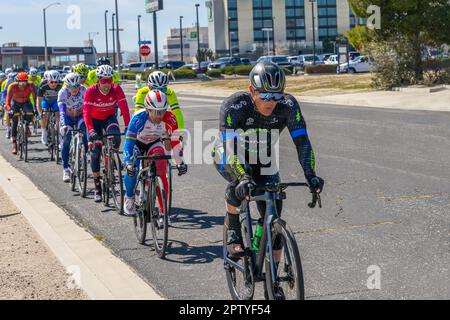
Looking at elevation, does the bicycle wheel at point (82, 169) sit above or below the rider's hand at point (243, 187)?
below

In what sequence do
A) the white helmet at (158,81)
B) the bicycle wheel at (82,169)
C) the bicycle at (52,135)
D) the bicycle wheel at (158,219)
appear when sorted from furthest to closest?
the bicycle at (52,135), the bicycle wheel at (82,169), the white helmet at (158,81), the bicycle wheel at (158,219)

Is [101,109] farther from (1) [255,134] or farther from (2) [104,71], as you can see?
(1) [255,134]

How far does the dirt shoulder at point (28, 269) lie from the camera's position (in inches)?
247

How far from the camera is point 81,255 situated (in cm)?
771

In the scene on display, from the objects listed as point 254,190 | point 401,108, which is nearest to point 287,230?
point 254,190

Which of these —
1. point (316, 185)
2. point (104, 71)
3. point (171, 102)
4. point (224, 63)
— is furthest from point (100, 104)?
point (224, 63)

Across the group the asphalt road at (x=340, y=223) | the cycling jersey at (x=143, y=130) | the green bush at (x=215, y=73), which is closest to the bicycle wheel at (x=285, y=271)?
the asphalt road at (x=340, y=223)

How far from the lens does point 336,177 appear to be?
1215 cm

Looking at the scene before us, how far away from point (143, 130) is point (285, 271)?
3.86 m

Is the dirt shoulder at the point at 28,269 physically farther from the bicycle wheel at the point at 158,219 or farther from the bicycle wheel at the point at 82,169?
the bicycle wheel at the point at 82,169

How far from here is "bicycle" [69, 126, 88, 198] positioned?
11641mm

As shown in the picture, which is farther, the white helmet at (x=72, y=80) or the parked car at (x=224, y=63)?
the parked car at (x=224, y=63)

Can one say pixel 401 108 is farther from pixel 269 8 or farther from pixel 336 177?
pixel 269 8
